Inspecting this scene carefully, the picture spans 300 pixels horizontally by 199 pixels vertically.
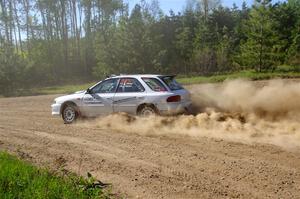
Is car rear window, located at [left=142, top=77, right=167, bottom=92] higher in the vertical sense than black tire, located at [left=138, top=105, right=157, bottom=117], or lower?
higher

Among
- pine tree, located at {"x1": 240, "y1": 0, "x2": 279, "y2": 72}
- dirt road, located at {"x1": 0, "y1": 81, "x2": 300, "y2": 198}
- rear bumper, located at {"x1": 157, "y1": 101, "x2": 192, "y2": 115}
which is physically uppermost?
pine tree, located at {"x1": 240, "y1": 0, "x2": 279, "y2": 72}

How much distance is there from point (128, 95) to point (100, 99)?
1087mm

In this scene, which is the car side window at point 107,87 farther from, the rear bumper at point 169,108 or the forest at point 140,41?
the forest at point 140,41

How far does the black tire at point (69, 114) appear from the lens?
12.9 meters

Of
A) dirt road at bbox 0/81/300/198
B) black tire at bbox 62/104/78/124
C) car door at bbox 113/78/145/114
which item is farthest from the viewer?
black tire at bbox 62/104/78/124

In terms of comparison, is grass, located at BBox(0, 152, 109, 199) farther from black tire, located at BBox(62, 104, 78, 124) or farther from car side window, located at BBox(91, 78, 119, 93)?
black tire, located at BBox(62, 104, 78, 124)

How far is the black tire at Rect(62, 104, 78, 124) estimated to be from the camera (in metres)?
12.9

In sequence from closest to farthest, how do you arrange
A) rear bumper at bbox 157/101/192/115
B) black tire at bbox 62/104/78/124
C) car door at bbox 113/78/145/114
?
rear bumper at bbox 157/101/192/115, car door at bbox 113/78/145/114, black tire at bbox 62/104/78/124

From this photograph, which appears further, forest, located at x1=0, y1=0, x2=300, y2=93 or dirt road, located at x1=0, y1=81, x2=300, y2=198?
forest, located at x1=0, y1=0, x2=300, y2=93

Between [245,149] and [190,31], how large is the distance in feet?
121

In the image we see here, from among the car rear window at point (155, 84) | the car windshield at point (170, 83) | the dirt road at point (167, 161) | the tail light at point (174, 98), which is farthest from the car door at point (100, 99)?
the tail light at point (174, 98)

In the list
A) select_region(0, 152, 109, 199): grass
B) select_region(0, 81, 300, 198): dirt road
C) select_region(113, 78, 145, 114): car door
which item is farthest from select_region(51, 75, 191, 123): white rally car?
select_region(0, 152, 109, 199): grass

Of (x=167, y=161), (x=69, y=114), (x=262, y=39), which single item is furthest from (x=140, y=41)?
(x=167, y=161)

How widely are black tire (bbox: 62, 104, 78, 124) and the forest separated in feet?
70.7
